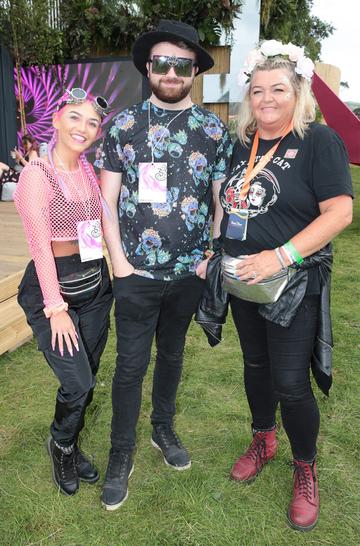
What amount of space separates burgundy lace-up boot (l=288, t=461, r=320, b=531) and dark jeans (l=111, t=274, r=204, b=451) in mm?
759

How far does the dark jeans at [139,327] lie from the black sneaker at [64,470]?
0.22 m

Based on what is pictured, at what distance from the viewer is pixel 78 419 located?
2.06m

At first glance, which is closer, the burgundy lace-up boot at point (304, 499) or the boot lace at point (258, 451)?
the burgundy lace-up boot at point (304, 499)

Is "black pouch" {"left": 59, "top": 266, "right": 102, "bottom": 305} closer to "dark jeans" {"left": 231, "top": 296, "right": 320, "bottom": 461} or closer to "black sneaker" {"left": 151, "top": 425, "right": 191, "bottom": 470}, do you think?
"dark jeans" {"left": 231, "top": 296, "right": 320, "bottom": 461}

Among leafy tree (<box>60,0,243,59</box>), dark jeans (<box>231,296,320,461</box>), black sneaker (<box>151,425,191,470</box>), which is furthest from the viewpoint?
leafy tree (<box>60,0,243,59</box>)

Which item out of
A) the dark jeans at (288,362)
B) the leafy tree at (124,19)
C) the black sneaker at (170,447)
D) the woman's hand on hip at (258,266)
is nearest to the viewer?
the woman's hand on hip at (258,266)

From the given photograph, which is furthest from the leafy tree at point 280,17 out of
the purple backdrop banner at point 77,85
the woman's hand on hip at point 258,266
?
the woman's hand on hip at point 258,266

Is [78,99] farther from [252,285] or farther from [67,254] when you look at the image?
[252,285]

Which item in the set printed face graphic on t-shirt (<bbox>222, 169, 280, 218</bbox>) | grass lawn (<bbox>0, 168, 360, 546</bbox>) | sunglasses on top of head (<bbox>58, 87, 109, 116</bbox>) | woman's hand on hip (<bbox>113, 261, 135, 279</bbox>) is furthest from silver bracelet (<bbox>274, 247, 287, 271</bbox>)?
grass lawn (<bbox>0, 168, 360, 546</bbox>)

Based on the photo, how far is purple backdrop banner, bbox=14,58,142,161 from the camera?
29.5 ft

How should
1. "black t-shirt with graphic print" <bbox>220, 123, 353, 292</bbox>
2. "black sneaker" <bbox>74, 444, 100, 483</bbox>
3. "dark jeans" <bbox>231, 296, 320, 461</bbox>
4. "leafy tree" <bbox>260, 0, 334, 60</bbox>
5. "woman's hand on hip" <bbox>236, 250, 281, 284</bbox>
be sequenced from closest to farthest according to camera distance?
"black t-shirt with graphic print" <bbox>220, 123, 353, 292</bbox>, "woman's hand on hip" <bbox>236, 250, 281, 284</bbox>, "dark jeans" <bbox>231, 296, 320, 461</bbox>, "black sneaker" <bbox>74, 444, 100, 483</bbox>, "leafy tree" <bbox>260, 0, 334, 60</bbox>

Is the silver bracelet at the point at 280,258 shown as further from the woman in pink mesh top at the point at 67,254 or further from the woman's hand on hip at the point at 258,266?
the woman in pink mesh top at the point at 67,254

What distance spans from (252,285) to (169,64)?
0.96 metres

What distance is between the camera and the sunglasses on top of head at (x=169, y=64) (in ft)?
6.29
